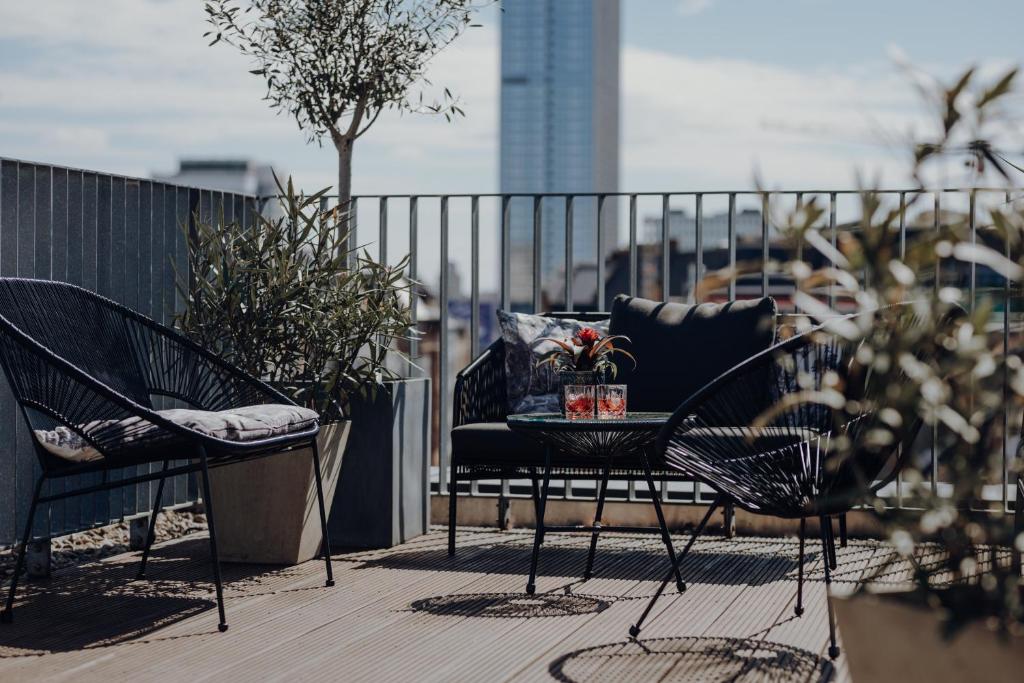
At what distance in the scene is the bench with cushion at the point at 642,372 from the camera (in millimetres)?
3936

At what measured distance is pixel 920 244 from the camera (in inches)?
51.2

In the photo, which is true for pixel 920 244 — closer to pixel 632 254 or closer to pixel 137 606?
pixel 137 606

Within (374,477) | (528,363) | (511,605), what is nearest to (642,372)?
(528,363)

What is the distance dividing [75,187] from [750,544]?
254 cm

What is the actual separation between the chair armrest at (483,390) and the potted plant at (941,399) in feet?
9.01

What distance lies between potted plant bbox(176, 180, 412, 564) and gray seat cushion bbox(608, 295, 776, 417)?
79 centimetres

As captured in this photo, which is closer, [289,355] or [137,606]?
[137,606]

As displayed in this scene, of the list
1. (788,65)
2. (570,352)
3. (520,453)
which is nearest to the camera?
(570,352)

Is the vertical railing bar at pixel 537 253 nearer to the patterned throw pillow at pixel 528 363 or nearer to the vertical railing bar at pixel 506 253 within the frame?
the vertical railing bar at pixel 506 253

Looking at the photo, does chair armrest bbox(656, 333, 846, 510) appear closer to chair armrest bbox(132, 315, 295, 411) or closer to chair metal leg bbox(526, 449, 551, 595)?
chair metal leg bbox(526, 449, 551, 595)

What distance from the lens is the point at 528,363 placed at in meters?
4.25

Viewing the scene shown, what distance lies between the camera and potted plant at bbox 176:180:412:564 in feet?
12.9

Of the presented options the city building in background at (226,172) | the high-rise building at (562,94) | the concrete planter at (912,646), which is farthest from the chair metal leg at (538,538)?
the high-rise building at (562,94)

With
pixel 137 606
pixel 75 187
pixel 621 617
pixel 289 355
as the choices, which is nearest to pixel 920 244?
pixel 621 617
